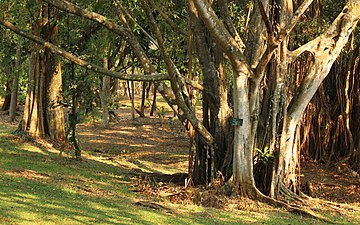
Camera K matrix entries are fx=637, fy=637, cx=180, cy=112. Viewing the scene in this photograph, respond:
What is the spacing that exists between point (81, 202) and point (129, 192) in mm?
2271

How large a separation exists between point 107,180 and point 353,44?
696cm

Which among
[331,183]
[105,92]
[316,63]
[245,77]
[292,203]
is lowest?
[292,203]

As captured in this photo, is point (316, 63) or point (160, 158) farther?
point (160, 158)

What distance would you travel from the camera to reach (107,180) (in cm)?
1352

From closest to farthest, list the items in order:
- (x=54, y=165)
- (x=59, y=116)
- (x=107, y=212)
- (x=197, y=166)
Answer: (x=107, y=212)
(x=197, y=166)
(x=54, y=165)
(x=59, y=116)

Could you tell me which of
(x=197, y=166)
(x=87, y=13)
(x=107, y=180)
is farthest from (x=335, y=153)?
(x=87, y=13)

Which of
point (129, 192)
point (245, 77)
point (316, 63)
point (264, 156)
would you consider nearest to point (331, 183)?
point (264, 156)

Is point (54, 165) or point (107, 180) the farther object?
point (54, 165)

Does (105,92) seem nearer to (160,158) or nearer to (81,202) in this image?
(160,158)

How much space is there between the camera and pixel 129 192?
12.0 meters

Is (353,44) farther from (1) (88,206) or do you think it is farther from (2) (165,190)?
(1) (88,206)

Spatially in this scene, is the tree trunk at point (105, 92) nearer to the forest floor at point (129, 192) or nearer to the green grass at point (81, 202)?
the forest floor at point (129, 192)

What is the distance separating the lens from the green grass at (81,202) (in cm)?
841

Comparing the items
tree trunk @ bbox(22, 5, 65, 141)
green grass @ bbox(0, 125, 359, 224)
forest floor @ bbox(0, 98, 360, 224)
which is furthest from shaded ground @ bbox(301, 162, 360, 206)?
tree trunk @ bbox(22, 5, 65, 141)
